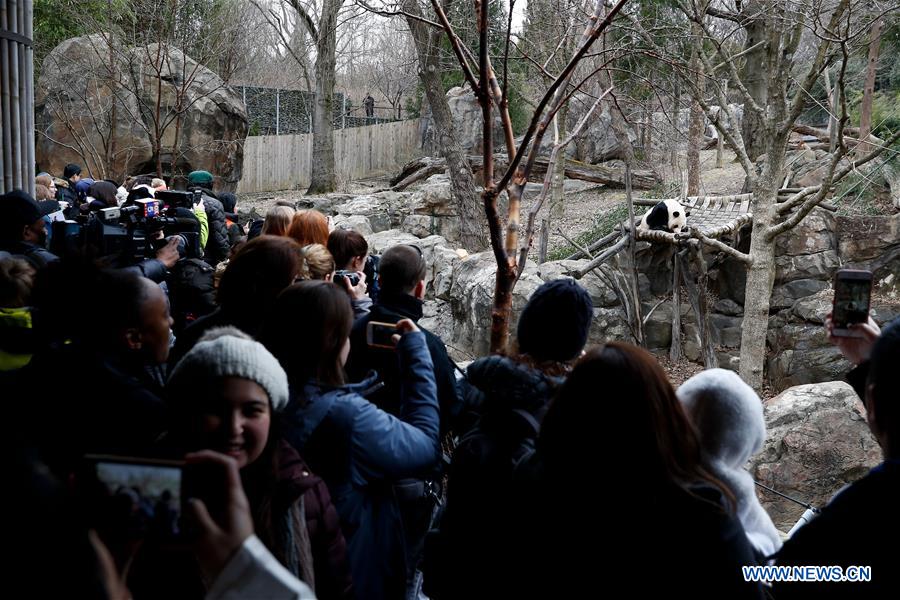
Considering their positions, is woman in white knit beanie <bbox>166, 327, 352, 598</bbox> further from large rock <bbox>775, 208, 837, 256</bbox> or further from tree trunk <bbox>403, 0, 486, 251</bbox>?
tree trunk <bbox>403, 0, 486, 251</bbox>

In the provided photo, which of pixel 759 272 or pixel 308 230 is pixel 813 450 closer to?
pixel 308 230

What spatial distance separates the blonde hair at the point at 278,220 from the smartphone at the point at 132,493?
10.5 ft

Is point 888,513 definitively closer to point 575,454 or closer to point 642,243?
point 575,454

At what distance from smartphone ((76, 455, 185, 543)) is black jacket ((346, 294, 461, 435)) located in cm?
166

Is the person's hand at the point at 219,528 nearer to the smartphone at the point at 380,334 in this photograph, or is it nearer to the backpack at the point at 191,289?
the smartphone at the point at 380,334

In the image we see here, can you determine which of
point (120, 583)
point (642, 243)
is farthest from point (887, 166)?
point (120, 583)

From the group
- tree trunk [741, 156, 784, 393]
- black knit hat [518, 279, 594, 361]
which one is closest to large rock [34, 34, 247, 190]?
tree trunk [741, 156, 784, 393]

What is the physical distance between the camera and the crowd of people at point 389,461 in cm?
122

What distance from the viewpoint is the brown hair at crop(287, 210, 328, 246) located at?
4109 mm

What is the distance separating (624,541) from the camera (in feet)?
5.65

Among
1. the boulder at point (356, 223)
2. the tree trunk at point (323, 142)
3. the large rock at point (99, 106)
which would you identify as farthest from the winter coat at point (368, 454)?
the tree trunk at point (323, 142)

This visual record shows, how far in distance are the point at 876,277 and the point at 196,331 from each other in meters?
12.1

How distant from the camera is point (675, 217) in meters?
11.1

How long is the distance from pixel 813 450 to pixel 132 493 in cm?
511
